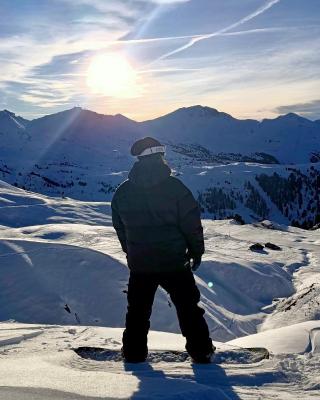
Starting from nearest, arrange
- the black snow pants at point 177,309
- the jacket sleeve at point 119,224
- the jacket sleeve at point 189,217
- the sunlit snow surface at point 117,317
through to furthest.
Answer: the sunlit snow surface at point 117,317, the jacket sleeve at point 189,217, the black snow pants at point 177,309, the jacket sleeve at point 119,224

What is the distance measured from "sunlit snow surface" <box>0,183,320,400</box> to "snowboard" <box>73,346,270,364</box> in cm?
16

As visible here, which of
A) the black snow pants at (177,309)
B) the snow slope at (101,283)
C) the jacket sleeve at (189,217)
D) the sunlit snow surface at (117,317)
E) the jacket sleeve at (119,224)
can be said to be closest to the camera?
the sunlit snow surface at (117,317)

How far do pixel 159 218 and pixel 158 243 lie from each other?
0.83ft

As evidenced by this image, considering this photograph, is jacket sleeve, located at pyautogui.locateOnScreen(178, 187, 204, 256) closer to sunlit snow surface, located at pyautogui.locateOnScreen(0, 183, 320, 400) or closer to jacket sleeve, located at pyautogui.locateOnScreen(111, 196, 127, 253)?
jacket sleeve, located at pyautogui.locateOnScreen(111, 196, 127, 253)

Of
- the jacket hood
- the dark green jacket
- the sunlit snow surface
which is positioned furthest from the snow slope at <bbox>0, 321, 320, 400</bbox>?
the jacket hood

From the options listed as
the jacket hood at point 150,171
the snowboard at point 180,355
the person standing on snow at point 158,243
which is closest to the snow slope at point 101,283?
the snowboard at point 180,355

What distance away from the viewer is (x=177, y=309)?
4.94m

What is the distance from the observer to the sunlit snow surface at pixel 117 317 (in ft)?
12.7

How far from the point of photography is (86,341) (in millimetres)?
5871

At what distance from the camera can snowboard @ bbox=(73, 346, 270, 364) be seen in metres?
4.88

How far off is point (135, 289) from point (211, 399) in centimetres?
167

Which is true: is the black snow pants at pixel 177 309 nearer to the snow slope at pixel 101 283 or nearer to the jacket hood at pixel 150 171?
the jacket hood at pixel 150 171

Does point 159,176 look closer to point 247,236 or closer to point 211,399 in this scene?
point 211,399

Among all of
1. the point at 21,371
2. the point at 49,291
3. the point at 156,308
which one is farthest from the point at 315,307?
the point at 21,371
